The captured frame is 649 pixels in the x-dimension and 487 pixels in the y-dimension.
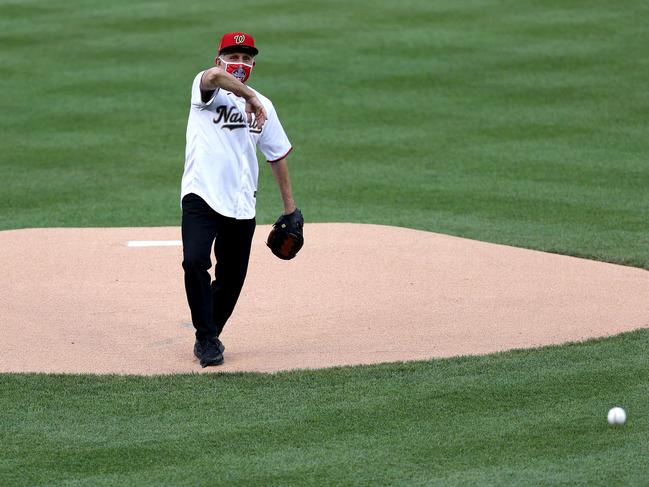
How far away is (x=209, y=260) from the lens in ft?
22.5

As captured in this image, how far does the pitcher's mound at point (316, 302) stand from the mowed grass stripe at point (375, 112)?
0.90 m

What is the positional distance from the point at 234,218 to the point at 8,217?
5.20 metres

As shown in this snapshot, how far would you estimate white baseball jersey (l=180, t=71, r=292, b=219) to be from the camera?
22.4 feet

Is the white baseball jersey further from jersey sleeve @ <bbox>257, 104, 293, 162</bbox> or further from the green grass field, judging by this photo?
the green grass field

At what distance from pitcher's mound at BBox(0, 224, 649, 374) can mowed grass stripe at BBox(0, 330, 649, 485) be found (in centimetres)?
41

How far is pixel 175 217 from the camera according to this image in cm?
1139

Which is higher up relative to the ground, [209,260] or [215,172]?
[215,172]

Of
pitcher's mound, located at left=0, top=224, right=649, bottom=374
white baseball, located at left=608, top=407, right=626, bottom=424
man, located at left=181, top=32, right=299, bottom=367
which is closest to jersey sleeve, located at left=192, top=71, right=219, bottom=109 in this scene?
man, located at left=181, top=32, right=299, bottom=367

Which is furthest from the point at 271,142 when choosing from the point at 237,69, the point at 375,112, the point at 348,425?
the point at 375,112

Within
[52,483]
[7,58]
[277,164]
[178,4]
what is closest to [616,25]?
[178,4]

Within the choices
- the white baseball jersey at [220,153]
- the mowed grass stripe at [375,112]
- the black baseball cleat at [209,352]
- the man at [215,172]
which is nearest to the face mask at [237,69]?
the man at [215,172]

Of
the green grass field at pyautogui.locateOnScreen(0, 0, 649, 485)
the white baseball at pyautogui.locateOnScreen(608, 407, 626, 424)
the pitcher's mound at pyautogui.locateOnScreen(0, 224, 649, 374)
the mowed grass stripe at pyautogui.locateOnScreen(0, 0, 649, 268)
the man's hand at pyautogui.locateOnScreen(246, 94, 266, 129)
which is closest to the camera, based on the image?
the green grass field at pyautogui.locateOnScreen(0, 0, 649, 485)

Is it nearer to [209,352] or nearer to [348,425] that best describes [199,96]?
[209,352]

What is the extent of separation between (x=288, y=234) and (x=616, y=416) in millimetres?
2262
